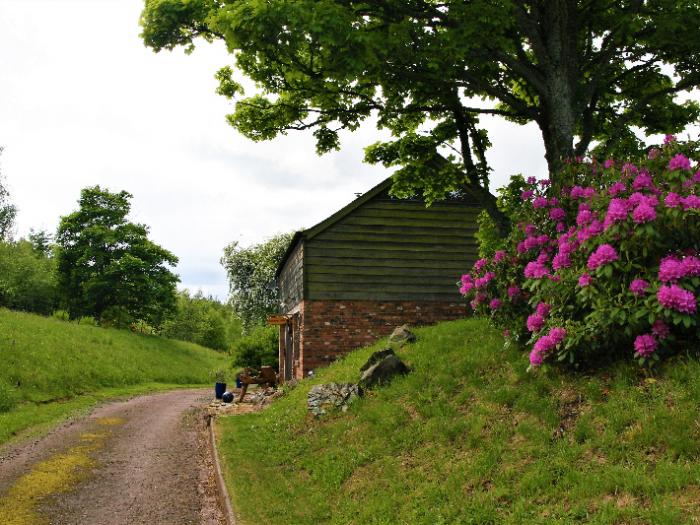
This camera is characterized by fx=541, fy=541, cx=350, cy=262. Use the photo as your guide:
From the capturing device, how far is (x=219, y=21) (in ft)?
32.2

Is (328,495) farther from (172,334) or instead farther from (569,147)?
(172,334)

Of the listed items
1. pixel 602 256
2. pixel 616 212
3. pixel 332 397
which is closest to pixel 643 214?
pixel 616 212

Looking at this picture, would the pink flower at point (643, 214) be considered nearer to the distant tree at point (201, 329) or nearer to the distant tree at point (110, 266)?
the distant tree at point (110, 266)

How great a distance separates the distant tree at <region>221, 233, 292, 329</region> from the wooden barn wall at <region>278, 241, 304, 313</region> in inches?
678

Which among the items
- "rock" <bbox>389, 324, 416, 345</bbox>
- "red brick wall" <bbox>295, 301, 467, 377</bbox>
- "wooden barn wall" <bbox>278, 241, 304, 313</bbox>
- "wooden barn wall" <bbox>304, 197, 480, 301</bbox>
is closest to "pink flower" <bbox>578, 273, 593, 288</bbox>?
"rock" <bbox>389, 324, 416, 345</bbox>

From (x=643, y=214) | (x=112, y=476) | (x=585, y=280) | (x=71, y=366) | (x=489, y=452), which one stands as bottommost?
(x=112, y=476)

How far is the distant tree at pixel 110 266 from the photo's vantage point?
4691cm

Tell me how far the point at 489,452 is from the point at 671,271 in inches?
135

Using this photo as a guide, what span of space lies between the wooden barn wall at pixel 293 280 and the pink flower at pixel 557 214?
12121 mm

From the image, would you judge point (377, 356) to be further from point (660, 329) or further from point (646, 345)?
point (660, 329)

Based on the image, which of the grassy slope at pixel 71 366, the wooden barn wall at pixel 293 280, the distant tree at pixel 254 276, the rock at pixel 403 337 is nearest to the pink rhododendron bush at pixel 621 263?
the rock at pixel 403 337

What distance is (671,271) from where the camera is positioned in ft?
23.0

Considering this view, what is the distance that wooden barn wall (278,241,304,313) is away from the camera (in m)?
21.2

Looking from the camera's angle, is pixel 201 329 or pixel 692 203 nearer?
pixel 692 203
